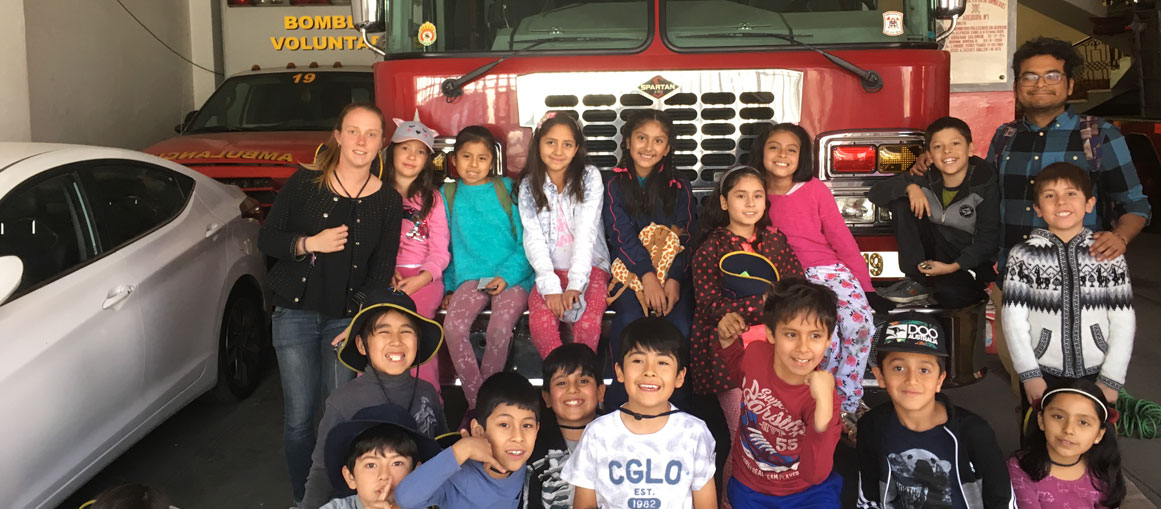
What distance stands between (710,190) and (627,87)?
26.7 inches

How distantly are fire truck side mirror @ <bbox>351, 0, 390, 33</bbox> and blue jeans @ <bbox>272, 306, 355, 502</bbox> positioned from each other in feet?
5.76

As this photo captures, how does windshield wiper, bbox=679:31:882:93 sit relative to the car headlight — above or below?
above

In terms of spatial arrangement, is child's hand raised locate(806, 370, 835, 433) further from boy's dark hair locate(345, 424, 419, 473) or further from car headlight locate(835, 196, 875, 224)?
car headlight locate(835, 196, 875, 224)

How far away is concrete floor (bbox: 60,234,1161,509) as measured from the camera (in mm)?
4738

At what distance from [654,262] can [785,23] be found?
4.92 feet

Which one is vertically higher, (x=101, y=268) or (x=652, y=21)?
(x=652, y=21)

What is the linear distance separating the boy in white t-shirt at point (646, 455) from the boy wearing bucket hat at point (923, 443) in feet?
2.23

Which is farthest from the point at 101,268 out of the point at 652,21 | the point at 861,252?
the point at 861,252

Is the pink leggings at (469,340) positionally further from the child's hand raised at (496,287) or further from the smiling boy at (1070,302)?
the smiling boy at (1070,302)

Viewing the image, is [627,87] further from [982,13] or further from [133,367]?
[982,13]

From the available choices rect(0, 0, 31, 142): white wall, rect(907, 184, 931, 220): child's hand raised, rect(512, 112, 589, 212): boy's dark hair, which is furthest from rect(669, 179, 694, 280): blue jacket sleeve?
rect(0, 0, 31, 142): white wall

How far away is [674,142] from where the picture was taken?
499 cm

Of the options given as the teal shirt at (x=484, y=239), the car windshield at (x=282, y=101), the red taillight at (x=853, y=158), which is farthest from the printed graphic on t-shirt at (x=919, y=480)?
the car windshield at (x=282, y=101)

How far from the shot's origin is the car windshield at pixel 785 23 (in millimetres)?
5191
